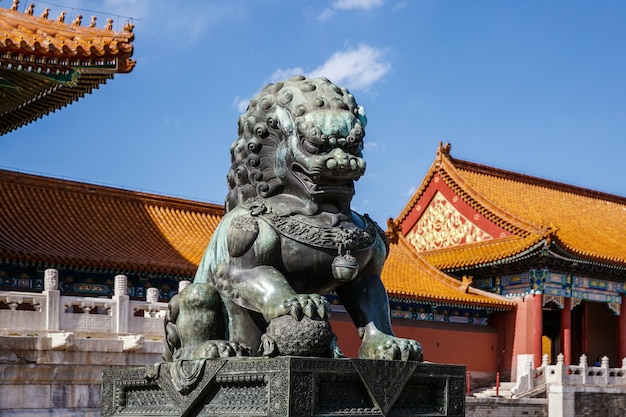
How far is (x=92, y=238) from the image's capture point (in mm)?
20312

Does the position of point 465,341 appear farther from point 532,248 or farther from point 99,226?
point 99,226

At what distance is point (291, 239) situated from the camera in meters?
4.61

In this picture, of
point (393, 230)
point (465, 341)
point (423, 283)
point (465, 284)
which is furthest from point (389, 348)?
point (393, 230)

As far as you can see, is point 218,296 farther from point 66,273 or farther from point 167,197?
point 167,197

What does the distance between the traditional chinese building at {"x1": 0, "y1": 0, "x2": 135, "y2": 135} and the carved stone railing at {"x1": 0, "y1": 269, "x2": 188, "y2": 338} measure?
3720 millimetres

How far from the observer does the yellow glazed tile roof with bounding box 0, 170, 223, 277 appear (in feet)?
61.6

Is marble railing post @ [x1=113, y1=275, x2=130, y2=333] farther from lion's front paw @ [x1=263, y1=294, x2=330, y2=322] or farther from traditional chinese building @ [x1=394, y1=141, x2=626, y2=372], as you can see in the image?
traditional chinese building @ [x1=394, y1=141, x2=626, y2=372]

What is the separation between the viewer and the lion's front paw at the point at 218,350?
4.47 meters

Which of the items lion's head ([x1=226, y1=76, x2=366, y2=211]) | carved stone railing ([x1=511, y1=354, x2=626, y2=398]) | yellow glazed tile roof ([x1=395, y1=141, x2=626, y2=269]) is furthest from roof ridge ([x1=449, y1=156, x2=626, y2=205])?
lion's head ([x1=226, y1=76, x2=366, y2=211])

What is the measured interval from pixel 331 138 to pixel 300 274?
0.64 m

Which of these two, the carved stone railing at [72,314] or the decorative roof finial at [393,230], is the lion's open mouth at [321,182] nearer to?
the carved stone railing at [72,314]

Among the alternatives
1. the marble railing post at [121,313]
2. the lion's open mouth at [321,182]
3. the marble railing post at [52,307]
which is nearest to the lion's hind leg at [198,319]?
the lion's open mouth at [321,182]

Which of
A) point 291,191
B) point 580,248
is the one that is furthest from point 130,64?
point 580,248

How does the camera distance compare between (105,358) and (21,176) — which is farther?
(21,176)
